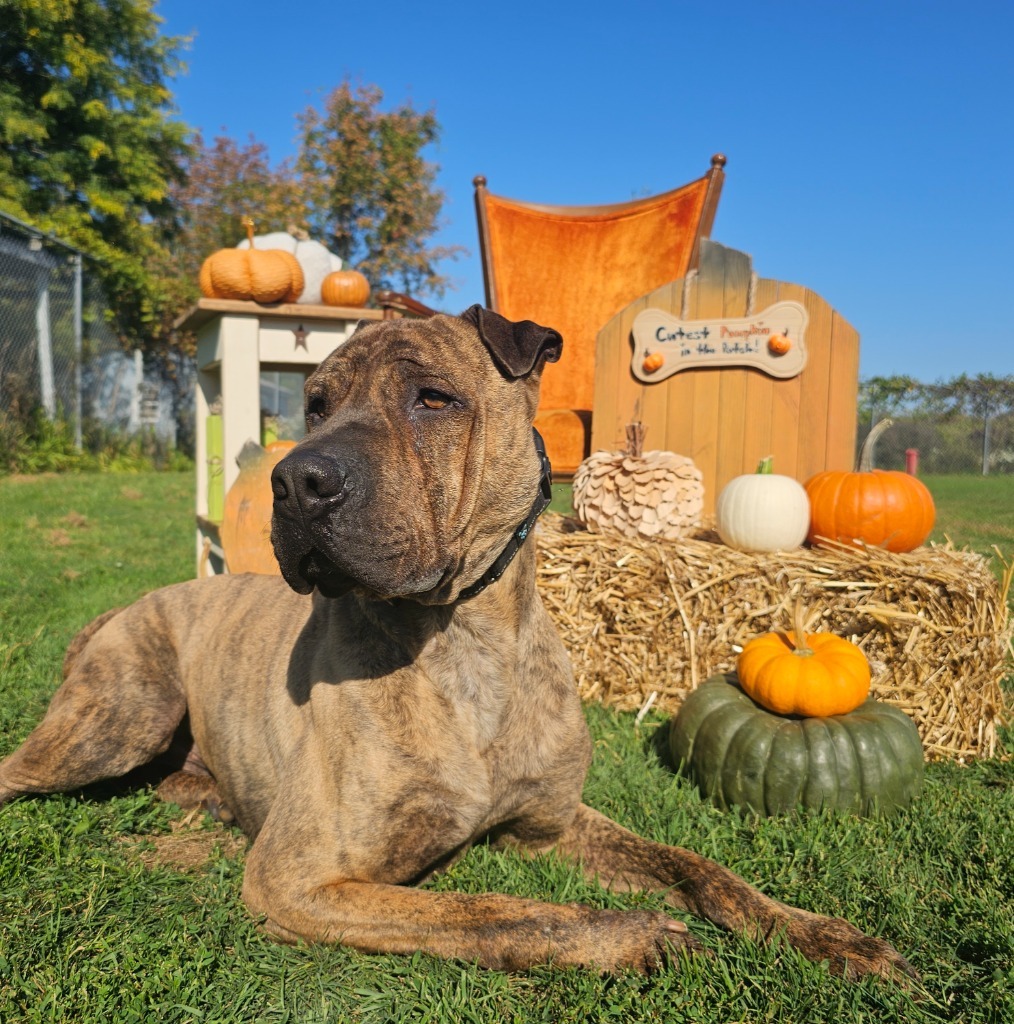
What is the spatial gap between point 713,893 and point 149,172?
20485mm

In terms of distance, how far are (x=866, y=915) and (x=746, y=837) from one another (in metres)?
0.62

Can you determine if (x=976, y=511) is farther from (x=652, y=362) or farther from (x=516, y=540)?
(x=516, y=540)

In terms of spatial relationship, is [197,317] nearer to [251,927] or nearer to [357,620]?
[357,620]

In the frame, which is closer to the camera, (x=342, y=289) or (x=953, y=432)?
(x=342, y=289)

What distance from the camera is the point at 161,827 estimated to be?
291 centimetres

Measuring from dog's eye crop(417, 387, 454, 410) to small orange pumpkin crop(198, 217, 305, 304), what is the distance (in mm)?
3573

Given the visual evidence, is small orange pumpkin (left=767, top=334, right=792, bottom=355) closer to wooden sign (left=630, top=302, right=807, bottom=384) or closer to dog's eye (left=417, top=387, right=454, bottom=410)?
wooden sign (left=630, top=302, right=807, bottom=384)

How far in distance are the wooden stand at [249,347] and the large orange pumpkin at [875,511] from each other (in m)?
3.06

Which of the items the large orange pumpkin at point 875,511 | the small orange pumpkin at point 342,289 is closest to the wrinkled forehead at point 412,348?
the large orange pumpkin at point 875,511

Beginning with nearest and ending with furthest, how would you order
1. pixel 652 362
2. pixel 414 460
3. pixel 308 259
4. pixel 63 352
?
pixel 414 460 < pixel 652 362 < pixel 308 259 < pixel 63 352

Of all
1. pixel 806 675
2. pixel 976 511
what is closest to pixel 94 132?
pixel 976 511

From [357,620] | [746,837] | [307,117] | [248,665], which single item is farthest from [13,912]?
[307,117]

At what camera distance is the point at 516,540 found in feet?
7.52

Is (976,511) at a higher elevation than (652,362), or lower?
lower
